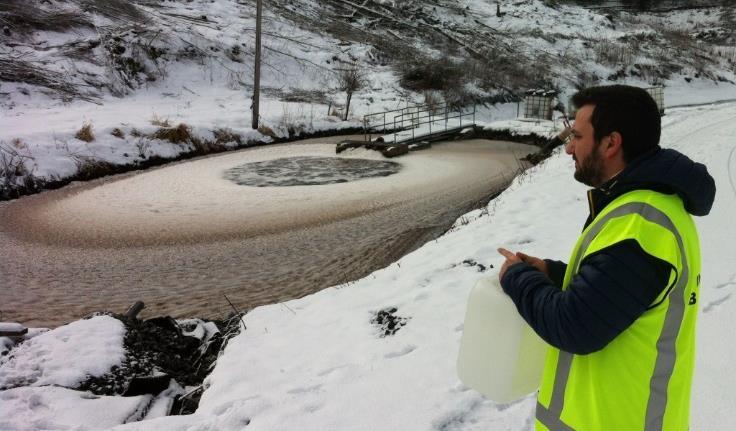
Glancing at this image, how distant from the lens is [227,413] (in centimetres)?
339

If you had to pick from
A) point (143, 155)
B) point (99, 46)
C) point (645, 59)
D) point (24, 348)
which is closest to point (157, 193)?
point (143, 155)

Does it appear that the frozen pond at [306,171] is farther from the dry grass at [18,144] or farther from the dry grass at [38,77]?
the dry grass at [38,77]

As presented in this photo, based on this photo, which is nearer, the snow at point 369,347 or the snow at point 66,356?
the snow at point 369,347

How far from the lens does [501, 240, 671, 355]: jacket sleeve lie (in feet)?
4.26

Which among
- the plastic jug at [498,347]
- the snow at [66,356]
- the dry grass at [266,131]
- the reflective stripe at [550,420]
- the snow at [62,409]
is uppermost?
the dry grass at [266,131]

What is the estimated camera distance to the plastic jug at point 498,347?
1.76 meters

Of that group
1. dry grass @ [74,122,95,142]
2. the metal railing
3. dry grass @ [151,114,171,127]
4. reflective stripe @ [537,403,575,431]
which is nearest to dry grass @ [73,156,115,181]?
dry grass @ [74,122,95,142]

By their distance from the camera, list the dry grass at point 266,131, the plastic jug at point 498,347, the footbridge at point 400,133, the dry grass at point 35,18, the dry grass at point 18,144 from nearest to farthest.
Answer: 1. the plastic jug at point 498,347
2. the dry grass at point 18,144
3. the footbridge at point 400,133
4. the dry grass at point 266,131
5. the dry grass at point 35,18

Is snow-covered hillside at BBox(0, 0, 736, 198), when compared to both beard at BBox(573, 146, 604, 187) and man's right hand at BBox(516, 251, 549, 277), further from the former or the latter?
beard at BBox(573, 146, 604, 187)

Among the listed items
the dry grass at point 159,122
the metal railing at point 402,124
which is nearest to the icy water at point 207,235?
the dry grass at point 159,122

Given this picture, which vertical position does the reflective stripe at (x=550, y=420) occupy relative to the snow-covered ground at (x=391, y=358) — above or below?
above

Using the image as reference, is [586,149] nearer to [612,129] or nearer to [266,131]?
[612,129]

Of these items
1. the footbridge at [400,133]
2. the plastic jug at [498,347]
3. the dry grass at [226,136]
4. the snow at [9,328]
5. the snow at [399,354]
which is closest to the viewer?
the plastic jug at [498,347]

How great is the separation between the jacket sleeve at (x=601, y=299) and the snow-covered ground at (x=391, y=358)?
1.38 feet
